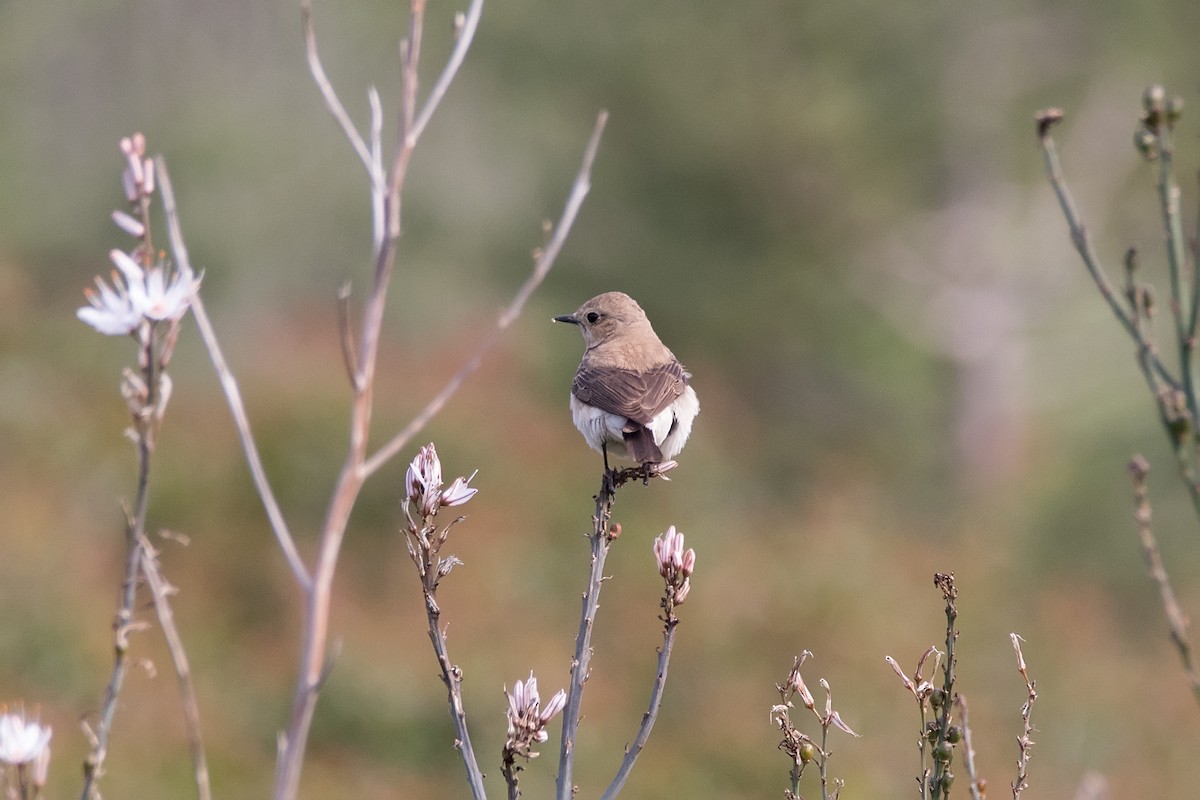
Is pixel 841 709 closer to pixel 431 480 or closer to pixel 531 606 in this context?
pixel 531 606

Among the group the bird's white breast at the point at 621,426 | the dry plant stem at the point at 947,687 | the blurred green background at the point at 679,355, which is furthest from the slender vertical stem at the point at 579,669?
the blurred green background at the point at 679,355

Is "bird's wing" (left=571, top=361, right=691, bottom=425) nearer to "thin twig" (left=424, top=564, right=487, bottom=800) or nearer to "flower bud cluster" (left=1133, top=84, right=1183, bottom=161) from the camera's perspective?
"thin twig" (left=424, top=564, right=487, bottom=800)

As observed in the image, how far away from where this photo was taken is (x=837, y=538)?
13719mm

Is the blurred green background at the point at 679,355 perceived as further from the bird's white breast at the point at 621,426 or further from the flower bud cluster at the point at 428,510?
the flower bud cluster at the point at 428,510

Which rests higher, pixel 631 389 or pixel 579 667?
pixel 631 389

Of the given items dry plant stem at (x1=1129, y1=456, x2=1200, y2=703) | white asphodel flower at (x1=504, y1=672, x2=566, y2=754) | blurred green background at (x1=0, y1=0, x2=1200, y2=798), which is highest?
blurred green background at (x1=0, y1=0, x2=1200, y2=798)

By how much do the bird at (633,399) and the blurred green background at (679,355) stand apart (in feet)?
17.4

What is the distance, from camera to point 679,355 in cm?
1630

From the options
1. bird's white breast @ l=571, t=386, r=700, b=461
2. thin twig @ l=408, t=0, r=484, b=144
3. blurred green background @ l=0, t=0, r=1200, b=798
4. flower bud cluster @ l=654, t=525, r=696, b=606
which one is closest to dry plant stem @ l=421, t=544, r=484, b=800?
flower bud cluster @ l=654, t=525, r=696, b=606

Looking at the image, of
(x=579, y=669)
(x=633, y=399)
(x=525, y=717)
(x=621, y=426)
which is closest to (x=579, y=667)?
(x=579, y=669)

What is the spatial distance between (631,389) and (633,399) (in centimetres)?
9

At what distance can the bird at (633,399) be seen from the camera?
416 centimetres

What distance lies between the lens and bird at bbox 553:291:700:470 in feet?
13.6

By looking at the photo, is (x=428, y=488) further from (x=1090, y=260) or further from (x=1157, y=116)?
(x=1157, y=116)
